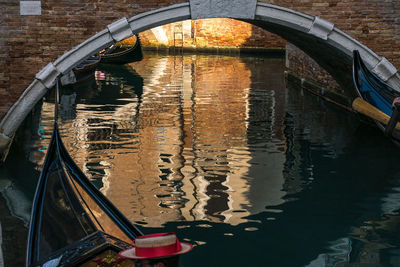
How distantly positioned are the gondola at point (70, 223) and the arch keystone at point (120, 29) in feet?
5.15

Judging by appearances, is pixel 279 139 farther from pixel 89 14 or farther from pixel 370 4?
pixel 89 14

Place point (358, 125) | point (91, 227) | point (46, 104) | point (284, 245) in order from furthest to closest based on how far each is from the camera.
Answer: point (46, 104) < point (358, 125) < point (284, 245) < point (91, 227)

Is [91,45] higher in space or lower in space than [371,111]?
higher

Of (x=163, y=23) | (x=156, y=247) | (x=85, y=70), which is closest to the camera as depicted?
(x=156, y=247)

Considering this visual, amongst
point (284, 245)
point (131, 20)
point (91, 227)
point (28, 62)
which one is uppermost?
point (131, 20)

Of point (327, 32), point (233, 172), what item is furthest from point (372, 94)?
point (233, 172)

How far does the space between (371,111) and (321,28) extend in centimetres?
67

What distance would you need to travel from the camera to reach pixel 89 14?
474cm

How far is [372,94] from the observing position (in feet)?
16.2

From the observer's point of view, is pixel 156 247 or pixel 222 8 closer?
pixel 156 247

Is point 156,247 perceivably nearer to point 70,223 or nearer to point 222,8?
point 70,223

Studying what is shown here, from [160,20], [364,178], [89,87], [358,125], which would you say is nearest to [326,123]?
[358,125]

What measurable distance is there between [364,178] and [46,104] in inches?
162

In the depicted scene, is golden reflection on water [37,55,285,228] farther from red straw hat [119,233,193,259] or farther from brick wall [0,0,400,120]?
red straw hat [119,233,193,259]
